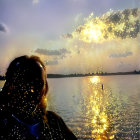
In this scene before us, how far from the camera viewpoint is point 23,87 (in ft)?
5.52

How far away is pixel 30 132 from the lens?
68.6 inches

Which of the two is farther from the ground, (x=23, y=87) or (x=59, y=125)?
(x=23, y=87)

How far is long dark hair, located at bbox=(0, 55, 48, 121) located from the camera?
1688mm

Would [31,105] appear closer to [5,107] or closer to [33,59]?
[5,107]

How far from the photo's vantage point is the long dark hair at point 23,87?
1.69m

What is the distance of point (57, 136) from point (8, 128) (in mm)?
437

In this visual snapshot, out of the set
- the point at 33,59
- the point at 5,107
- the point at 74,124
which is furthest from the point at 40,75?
the point at 74,124

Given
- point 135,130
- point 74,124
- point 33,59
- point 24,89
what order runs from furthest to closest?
point 74,124
point 135,130
point 33,59
point 24,89

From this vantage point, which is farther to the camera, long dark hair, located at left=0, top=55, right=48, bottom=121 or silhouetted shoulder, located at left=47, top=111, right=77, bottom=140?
silhouetted shoulder, located at left=47, top=111, right=77, bottom=140

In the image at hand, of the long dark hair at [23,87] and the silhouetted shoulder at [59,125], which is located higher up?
the long dark hair at [23,87]

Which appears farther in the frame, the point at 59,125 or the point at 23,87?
the point at 59,125

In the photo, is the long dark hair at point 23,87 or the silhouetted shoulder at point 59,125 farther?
the silhouetted shoulder at point 59,125

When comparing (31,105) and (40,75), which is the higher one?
(40,75)

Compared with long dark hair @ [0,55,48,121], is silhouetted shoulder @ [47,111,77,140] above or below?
below
